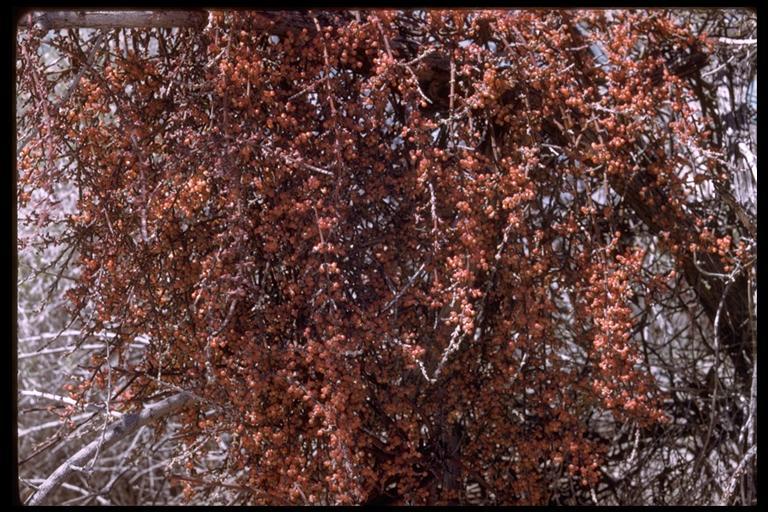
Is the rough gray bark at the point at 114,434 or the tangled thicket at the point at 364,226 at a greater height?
the tangled thicket at the point at 364,226

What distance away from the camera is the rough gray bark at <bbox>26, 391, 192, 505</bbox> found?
2650mm

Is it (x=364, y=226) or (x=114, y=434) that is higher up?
(x=364, y=226)

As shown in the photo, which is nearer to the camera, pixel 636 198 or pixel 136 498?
pixel 636 198

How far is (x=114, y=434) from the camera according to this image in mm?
2838

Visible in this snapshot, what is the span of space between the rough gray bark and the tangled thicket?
89 millimetres

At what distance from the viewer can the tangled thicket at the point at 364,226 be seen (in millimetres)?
2666

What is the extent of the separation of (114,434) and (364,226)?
→ 88 centimetres

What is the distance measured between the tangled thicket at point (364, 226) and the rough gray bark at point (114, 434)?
9cm

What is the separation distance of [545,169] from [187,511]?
1407mm

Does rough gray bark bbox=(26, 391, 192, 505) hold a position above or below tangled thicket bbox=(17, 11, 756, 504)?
below

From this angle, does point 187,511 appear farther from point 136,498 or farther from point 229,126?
point 136,498

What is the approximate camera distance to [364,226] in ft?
9.48

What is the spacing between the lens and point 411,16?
298 cm

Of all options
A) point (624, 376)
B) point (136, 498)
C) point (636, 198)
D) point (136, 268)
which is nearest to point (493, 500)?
point (624, 376)
